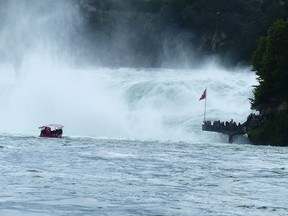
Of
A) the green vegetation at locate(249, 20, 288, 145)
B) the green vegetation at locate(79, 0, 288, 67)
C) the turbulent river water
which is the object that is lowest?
the turbulent river water

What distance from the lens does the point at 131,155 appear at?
4750 cm

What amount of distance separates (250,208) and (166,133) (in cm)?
5731

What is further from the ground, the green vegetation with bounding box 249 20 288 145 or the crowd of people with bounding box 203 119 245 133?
the green vegetation with bounding box 249 20 288 145

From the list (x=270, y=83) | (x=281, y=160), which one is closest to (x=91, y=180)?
(x=281, y=160)

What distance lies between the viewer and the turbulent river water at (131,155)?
91.6 feet

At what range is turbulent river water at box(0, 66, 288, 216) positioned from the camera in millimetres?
27922

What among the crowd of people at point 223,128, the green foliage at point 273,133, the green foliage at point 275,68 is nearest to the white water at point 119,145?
the crowd of people at point 223,128

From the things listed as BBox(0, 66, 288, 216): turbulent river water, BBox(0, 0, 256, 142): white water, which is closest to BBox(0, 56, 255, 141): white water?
BBox(0, 0, 256, 142): white water

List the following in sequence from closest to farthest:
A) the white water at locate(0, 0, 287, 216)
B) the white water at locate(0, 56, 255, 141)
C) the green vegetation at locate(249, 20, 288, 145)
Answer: the white water at locate(0, 0, 287, 216) → the green vegetation at locate(249, 20, 288, 145) → the white water at locate(0, 56, 255, 141)

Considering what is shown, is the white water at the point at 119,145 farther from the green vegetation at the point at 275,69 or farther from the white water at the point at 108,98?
the green vegetation at the point at 275,69

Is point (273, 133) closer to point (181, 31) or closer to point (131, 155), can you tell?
point (131, 155)

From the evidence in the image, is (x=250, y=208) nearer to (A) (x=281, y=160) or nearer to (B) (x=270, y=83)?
(A) (x=281, y=160)

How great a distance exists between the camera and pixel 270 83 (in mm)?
79938

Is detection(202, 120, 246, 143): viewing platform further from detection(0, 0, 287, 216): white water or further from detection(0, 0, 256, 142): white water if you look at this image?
detection(0, 0, 256, 142): white water
